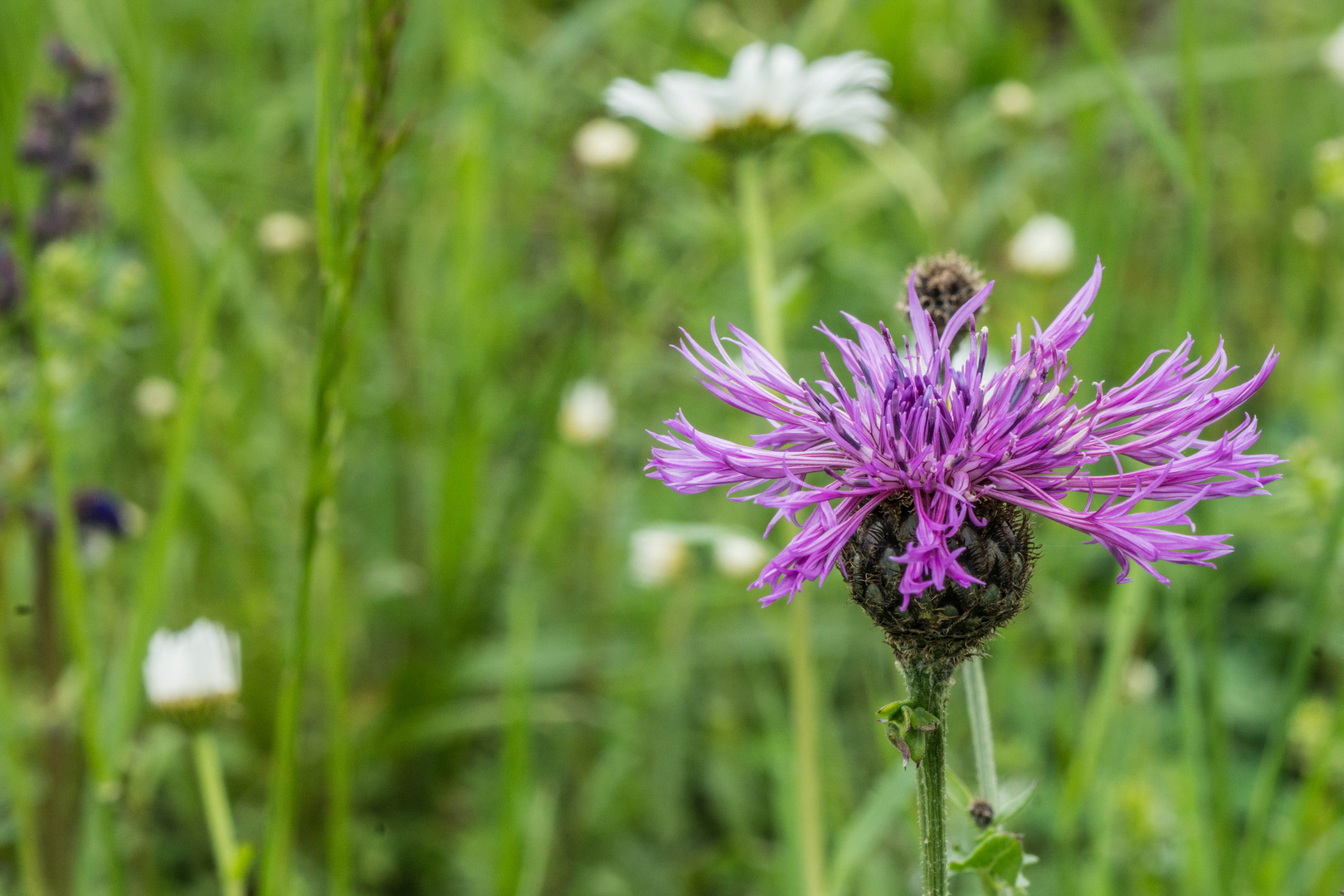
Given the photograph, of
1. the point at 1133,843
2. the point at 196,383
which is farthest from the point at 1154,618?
the point at 196,383

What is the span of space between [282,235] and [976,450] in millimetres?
2310

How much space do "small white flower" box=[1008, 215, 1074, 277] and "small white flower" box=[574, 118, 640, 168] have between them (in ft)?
2.94

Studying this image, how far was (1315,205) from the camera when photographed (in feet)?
11.4

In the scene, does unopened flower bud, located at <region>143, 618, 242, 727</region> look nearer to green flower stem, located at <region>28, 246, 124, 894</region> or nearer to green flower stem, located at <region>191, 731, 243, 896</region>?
green flower stem, located at <region>191, 731, 243, 896</region>

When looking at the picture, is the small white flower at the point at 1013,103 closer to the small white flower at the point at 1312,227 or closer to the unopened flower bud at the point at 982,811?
the small white flower at the point at 1312,227

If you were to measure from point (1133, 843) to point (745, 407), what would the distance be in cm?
109

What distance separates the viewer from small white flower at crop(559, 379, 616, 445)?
99.6 inches

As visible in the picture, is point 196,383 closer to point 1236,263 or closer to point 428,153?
point 428,153

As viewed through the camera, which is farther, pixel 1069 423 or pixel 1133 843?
pixel 1133 843

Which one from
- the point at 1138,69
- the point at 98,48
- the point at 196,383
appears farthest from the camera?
the point at 1138,69

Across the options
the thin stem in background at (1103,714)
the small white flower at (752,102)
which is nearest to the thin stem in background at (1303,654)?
the thin stem in background at (1103,714)

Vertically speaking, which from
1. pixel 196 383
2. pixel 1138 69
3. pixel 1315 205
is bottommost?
pixel 196 383

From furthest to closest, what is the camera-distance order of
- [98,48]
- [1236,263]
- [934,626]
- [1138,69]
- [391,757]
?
[1236,263] → [1138,69] → [98,48] → [391,757] → [934,626]

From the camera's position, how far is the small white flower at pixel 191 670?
5.13 ft
